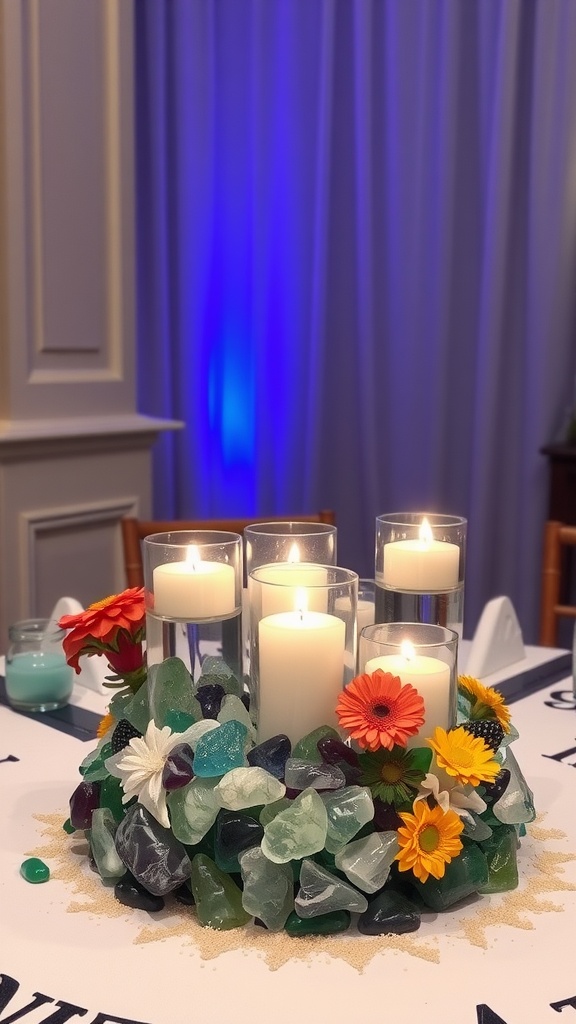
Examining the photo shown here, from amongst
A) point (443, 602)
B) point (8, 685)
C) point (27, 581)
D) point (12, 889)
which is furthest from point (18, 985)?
point (27, 581)

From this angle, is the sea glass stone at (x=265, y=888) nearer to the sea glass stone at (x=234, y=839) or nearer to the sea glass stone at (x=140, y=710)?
the sea glass stone at (x=234, y=839)

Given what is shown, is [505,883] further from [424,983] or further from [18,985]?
[18,985]

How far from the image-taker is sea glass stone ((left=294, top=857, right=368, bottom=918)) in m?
0.70

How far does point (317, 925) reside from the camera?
71 cm

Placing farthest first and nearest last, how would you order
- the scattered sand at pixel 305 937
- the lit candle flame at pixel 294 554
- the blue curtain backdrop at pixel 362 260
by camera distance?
the blue curtain backdrop at pixel 362 260, the lit candle flame at pixel 294 554, the scattered sand at pixel 305 937

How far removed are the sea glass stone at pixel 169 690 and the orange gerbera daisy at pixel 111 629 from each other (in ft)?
0.22

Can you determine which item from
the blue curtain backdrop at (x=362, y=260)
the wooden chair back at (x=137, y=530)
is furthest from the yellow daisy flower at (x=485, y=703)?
the blue curtain backdrop at (x=362, y=260)

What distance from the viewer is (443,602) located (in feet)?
3.18

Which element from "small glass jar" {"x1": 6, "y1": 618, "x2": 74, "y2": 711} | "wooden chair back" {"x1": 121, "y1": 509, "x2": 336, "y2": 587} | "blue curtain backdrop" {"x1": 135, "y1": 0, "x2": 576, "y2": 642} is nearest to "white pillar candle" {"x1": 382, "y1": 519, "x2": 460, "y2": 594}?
"small glass jar" {"x1": 6, "y1": 618, "x2": 74, "y2": 711}

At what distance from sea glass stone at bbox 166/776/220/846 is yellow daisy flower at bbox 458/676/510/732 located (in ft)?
0.80

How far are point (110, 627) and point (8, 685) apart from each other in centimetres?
44

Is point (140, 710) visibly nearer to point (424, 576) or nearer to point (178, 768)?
point (178, 768)

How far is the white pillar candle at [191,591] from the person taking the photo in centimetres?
84

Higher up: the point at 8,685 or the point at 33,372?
the point at 33,372
